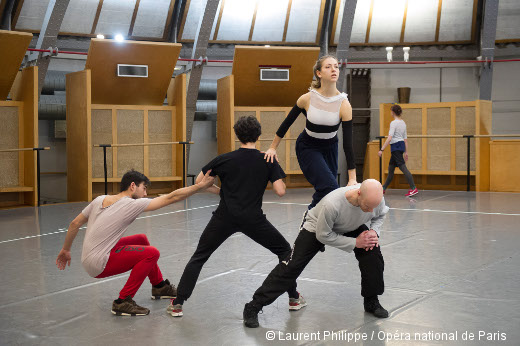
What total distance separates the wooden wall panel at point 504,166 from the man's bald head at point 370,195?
31.3 ft

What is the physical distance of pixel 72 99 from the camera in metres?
11.6

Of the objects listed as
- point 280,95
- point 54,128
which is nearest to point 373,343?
point 280,95

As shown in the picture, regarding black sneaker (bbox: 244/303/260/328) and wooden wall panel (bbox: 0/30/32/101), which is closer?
black sneaker (bbox: 244/303/260/328)

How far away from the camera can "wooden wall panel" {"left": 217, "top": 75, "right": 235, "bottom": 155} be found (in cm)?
1248

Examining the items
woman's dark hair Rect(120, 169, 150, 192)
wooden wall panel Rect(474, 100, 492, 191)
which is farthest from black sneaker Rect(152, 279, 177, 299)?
wooden wall panel Rect(474, 100, 492, 191)

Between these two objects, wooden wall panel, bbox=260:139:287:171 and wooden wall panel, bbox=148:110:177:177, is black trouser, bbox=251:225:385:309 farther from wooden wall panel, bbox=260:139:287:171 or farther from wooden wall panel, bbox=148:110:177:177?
wooden wall panel, bbox=260:139:287:171

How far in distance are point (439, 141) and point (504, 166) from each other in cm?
133

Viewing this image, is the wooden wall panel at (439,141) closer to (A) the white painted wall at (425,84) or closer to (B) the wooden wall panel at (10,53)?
(A) the white painted wall at (425,84)

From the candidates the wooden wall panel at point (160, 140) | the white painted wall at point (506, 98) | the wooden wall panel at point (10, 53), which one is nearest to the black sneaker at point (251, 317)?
the wooden wall panel at point (10, 53)

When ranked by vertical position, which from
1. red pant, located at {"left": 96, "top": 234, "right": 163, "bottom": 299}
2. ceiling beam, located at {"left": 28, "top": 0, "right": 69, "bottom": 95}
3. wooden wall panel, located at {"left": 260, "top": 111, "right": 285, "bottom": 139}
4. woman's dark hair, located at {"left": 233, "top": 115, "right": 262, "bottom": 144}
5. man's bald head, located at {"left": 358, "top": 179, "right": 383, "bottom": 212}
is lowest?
red pant, located at {"left": 96, "top": 234, "right": 163, "bottom": 299}

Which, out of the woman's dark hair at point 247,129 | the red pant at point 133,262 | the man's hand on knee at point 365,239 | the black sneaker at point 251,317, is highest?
the woman's dark hair at point 247,129

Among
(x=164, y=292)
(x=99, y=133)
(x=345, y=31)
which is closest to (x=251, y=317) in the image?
(x=164, y=292)

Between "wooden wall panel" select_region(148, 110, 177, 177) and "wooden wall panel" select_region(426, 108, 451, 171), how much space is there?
515cm

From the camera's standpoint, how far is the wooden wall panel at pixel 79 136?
36.6ft
